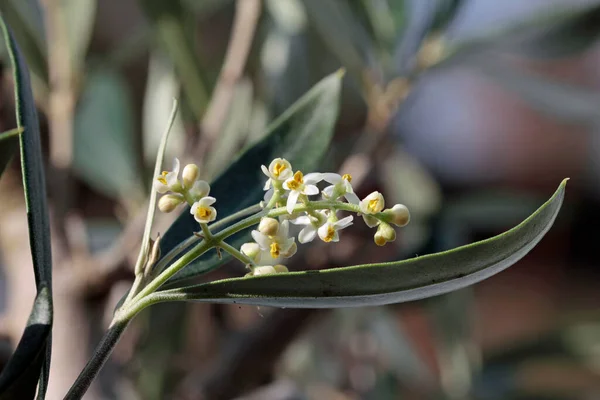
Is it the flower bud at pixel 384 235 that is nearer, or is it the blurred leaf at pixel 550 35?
the flower bud at pixel 384 235

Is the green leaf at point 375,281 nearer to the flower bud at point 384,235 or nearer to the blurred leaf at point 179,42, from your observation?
the flower bud at point 384,235

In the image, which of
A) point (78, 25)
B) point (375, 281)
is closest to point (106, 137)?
point (78, 25)

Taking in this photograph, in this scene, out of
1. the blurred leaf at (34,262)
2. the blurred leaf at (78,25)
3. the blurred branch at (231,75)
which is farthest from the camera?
the blurred leaf at (78,25)

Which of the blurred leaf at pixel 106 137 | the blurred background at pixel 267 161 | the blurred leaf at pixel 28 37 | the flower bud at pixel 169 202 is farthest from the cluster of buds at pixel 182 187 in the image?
the blurred leaf at pixel 106 137

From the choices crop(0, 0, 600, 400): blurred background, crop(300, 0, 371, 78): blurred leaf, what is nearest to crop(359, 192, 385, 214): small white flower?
crop(0, 0, 600, 400): blurred background

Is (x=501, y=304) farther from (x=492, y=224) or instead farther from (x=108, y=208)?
(x=492, y=224)

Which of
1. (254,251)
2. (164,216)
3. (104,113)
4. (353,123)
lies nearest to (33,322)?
(254,251)
